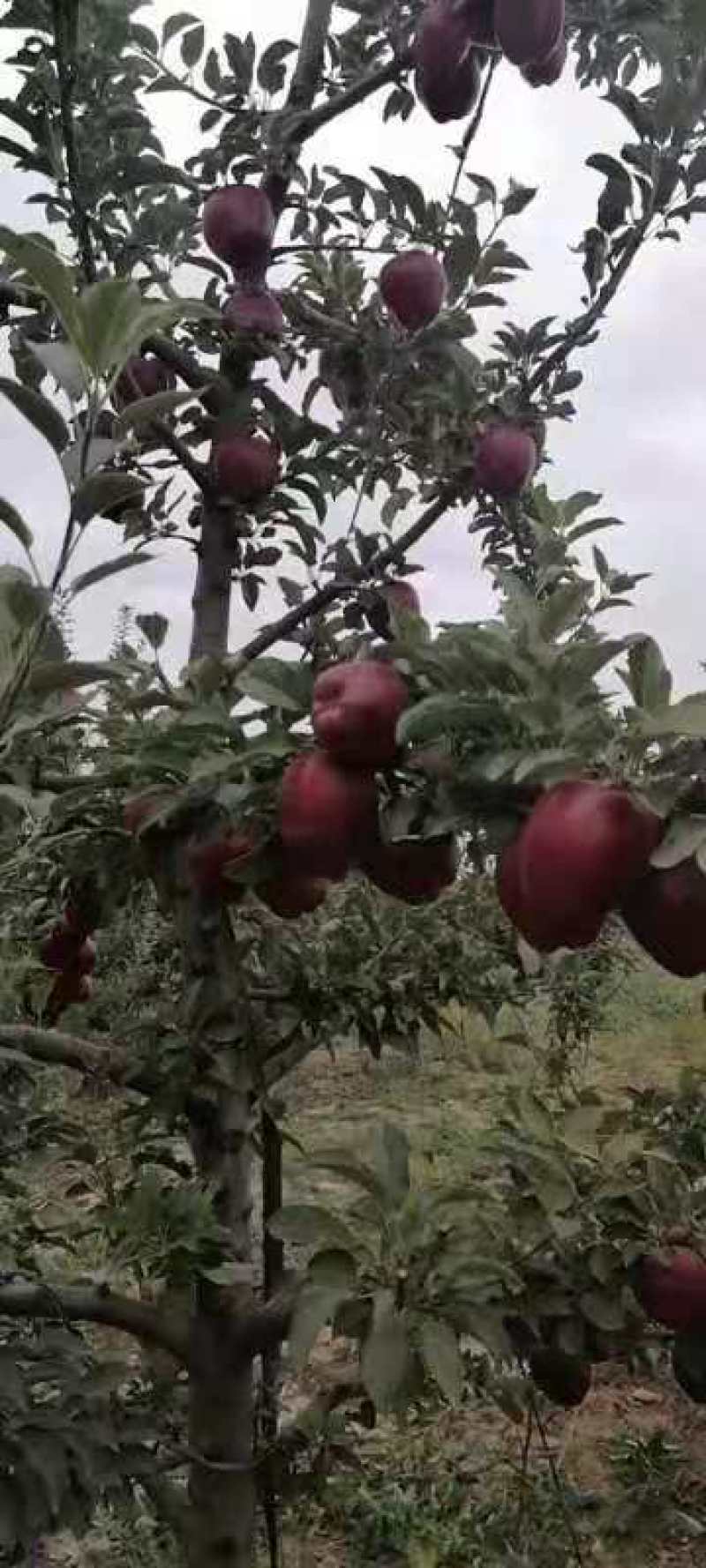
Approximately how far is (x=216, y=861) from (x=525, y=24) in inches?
29.1

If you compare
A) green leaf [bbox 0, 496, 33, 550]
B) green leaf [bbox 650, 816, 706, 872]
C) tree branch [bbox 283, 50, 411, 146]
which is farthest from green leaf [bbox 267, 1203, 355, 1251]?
tree branch [bbox 283, 50, 411, 146]

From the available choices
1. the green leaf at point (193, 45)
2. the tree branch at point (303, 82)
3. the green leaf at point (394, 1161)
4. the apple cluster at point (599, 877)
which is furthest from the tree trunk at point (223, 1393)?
the green leaf at point (193, 45)

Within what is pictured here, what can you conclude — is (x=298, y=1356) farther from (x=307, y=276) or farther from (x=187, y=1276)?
(x=307, y=276)

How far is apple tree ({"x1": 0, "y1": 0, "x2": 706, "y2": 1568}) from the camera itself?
0.68 metres

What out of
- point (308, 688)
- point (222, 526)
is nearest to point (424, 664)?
point (308, 688)

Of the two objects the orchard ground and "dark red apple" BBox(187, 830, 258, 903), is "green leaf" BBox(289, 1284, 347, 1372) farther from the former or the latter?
the orchard ground

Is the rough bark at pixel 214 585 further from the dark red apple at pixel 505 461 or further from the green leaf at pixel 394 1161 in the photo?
the green leaf at pixel 394 1161

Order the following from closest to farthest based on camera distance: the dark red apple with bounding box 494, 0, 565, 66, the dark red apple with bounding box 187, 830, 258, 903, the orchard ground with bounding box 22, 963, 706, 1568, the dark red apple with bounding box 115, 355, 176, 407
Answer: the dark red apple with bounding box 187, 830, 258, 903 → the dark red apple with bounding box 494, 0, 565, 66 → the dark red apple with bounding box 115, 355, 176, 407 → the orchard ground with bounding box 22, 963, 706, 1568

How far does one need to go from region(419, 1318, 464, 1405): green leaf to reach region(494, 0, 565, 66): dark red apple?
995 millimetres

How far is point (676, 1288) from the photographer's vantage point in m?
1.02

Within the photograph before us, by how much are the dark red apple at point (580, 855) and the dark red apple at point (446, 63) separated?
2.89ft

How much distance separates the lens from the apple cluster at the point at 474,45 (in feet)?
3.59

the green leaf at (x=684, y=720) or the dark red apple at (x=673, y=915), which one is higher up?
the green leaf at (x=684, y=720)

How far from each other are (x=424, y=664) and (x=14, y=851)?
0.58 metres
